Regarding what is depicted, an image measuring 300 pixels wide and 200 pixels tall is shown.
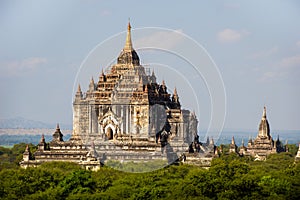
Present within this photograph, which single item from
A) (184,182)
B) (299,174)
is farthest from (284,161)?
(184,182)

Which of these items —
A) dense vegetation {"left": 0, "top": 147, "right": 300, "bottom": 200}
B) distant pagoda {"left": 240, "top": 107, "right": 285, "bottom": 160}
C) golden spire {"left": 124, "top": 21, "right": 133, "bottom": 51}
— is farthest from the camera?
distant pagoda {"left": 240, "top": 107, "right": 285, "bottom": 160}

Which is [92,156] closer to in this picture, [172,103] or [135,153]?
[135,153]

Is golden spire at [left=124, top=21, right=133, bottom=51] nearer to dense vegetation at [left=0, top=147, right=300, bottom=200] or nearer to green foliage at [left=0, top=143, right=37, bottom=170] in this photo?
green foliage at [left=0, top=143, right=37, bottom=170]

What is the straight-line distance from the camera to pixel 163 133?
339 feet

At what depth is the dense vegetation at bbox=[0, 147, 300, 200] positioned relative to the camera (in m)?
67.1

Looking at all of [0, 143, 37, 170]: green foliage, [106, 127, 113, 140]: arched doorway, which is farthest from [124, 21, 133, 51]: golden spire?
[0, 143, 37, 170]: green foliage

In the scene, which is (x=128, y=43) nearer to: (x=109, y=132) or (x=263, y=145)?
(x=109, y=132)

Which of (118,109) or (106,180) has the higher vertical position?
(118,109)

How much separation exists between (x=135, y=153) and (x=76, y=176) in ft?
81.5

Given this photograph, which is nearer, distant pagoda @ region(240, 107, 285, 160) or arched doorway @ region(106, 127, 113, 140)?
Answer: arched doorway @ region(106, 127, 113, 140)

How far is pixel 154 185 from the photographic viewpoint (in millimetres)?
70750

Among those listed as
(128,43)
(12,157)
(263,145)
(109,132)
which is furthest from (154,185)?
(263,145)

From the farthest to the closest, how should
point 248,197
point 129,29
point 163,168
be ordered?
point 129,29 → point 163,168 → point 248,197

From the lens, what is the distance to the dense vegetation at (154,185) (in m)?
67.1
